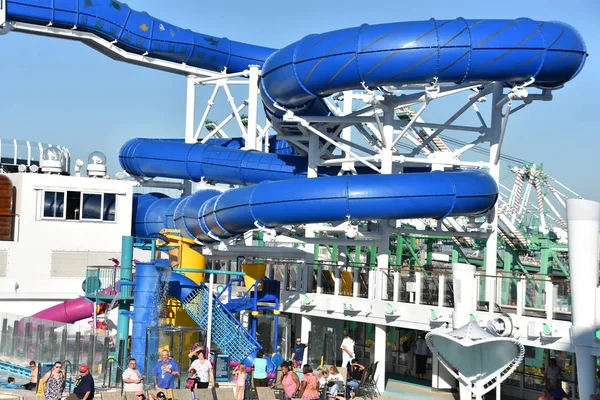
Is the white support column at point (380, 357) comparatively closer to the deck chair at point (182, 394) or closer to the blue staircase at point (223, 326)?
the blue staircase at point (223, 326)

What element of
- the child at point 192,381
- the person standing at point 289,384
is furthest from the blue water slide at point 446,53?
the child at point 192,381

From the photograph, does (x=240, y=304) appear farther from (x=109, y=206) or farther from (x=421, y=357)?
(x=109, y=206)

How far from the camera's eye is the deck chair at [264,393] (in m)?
20.3

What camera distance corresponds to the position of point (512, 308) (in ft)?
70.1

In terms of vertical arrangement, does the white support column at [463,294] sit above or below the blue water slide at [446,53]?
below

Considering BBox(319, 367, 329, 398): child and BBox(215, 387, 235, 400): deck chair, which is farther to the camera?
BBox(319, 367, 329, 398): child

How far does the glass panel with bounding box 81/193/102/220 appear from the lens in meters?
34.3

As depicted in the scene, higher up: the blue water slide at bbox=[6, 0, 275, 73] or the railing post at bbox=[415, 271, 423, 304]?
the blue water slide at bbox=[6, 0, 275, 73]

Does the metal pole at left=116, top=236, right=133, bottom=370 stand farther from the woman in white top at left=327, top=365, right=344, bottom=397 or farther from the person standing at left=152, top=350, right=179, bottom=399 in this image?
the woman in white top at left=327, top=365, right=344, bottom=397

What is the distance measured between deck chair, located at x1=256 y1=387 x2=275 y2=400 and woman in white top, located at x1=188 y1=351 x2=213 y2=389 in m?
1.05

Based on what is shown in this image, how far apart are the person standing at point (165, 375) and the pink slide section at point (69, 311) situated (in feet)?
38.1

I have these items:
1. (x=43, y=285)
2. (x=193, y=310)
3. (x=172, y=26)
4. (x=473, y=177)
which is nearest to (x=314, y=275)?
(x=193, y=310)

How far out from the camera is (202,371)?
20.2 metres

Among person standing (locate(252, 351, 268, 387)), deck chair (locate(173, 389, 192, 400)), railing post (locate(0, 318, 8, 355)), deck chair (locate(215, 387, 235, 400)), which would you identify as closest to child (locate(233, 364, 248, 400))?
deck chair (locate(215, 387, 235, 400))
